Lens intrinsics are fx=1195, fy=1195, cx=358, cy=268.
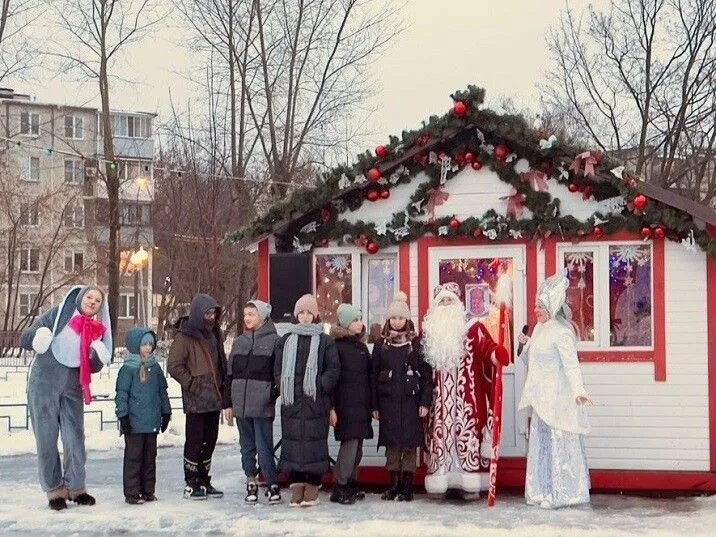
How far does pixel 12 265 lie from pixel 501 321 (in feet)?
89.5

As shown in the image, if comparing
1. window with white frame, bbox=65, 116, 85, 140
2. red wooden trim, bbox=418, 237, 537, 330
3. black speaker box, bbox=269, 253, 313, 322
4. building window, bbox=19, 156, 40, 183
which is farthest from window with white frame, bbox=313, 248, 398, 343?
window with white frame, bbox=65, 116, 85, 140

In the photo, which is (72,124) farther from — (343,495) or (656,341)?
A: (656,341)

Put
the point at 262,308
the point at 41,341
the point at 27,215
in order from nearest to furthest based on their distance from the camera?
the point at 41,341, the point at 262,308, the point at 27,215

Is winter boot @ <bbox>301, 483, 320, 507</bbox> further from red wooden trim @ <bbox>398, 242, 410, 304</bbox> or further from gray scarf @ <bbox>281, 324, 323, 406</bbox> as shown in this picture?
red wooden trim @ <bbox>398, 242, 410, 304</bbox>

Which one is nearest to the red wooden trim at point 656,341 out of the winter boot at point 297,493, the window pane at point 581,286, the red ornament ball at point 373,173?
the window pane at point 581,286

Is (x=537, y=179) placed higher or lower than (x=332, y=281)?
higher

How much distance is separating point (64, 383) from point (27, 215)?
2815 cm

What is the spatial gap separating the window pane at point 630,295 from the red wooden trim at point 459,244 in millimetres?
693

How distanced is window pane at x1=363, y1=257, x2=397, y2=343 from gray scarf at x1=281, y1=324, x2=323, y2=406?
1.25 metres

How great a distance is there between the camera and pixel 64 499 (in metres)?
10.0

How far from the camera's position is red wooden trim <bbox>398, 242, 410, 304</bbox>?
11.1 m

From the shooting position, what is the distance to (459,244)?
36.2 feet

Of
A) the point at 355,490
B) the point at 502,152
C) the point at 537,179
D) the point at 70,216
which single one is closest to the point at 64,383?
the point at 355,490

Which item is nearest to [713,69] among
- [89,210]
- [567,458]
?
[567,458]
